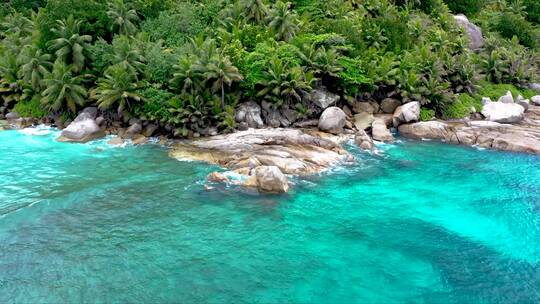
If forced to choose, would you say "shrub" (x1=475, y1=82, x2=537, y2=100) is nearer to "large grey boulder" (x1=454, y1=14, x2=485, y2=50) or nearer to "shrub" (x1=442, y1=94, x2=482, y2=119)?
"shrub" (x1=442, y1=94, x2=482, y2=119)

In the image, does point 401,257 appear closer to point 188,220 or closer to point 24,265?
point 188,220

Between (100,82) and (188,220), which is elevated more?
(100,82)

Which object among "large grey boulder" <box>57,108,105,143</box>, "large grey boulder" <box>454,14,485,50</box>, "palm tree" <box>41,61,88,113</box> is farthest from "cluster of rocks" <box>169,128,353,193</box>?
"large grey boulder" <box>454,14,485,50</box>

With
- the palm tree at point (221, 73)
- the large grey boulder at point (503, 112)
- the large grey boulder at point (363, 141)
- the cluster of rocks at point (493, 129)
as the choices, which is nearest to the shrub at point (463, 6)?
the cluster of rocks at point (493, 129)

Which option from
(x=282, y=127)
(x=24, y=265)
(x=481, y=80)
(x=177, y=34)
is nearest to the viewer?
(x=24, y=265)

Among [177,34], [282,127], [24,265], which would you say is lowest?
[24,265]

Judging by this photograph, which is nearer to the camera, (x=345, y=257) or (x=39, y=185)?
(x=345, y=257)

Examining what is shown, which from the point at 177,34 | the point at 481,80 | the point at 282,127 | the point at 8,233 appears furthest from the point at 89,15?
the point at 481,80
